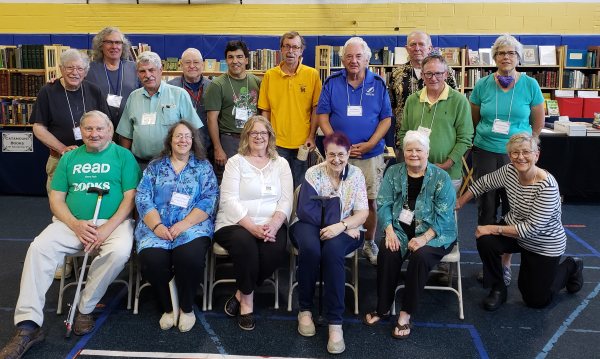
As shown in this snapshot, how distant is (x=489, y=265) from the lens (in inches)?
129

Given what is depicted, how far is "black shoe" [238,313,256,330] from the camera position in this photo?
9.64 ft

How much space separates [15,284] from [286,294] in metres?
1.93

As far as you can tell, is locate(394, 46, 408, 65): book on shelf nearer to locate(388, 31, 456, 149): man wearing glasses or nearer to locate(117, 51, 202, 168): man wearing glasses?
locate(388, 31, 456, 149): man wearing glasses

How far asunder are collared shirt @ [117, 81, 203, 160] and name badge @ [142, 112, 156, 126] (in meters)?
0.01

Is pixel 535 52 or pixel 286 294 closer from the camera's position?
pixel 286 294

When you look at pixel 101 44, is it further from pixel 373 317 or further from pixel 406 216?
pixel 373 317

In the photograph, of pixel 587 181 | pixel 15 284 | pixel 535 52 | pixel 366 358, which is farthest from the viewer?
pixel 535 52

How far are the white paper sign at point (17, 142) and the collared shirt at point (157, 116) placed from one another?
3329 millimetres

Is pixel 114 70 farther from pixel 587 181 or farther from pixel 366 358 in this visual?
pixel 587 181

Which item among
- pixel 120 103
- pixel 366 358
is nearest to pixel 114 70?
pixel 120 103

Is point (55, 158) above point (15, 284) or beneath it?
above

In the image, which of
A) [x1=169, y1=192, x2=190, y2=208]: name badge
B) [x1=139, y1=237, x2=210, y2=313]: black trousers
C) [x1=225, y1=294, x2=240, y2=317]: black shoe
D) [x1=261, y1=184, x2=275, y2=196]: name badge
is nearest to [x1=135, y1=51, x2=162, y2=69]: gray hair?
[x1=169, y1=192, x2=190, y2=208]: name badge

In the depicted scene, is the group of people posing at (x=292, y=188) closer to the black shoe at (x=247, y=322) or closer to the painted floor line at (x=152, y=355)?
the black shoe at (x=247, y=322)

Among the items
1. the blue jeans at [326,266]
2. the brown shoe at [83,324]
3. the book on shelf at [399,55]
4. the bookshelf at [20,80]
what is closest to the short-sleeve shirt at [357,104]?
the blue jeans at [326,266]
